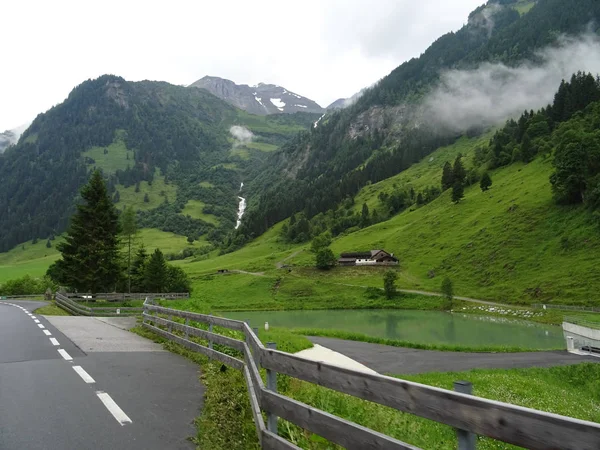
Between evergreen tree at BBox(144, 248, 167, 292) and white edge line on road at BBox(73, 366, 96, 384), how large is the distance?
63.0 metres

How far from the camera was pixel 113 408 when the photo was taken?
8.09m

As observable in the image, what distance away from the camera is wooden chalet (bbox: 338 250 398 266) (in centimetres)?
11738

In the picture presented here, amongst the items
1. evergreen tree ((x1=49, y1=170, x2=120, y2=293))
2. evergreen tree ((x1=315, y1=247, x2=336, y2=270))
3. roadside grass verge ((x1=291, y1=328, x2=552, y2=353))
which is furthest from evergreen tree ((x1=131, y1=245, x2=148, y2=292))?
evergreen tree ((x1=315, y1=247, x2=336, y2=270))

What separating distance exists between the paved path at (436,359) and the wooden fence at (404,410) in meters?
16.2


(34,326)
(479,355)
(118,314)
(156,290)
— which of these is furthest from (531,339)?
(156,290)

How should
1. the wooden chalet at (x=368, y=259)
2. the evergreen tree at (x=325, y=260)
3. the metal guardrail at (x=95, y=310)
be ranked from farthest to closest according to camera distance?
the evergreen tree at (x=325, y=260), the wooden chalet at (x=368, y=259), the metal guardrail at (x=95, y=310)

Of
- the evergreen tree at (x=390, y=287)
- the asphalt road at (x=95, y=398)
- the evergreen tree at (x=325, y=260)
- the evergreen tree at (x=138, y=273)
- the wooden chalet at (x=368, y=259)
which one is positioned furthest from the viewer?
the evergreen tree at (x=325, y=260)

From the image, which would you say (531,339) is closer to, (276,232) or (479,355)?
(479,355)

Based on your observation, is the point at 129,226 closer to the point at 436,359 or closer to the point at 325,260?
the point at 436,359

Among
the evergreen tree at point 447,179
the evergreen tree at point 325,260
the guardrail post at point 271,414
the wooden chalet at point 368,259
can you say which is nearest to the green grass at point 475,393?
the guardrail post at point 271,414

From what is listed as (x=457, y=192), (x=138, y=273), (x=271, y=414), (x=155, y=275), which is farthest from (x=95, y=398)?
(x=457, y=192)

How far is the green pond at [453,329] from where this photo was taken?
147ft

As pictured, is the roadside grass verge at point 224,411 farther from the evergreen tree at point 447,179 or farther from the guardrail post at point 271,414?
the evergreen tree at point 447,179

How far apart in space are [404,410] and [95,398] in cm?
726
